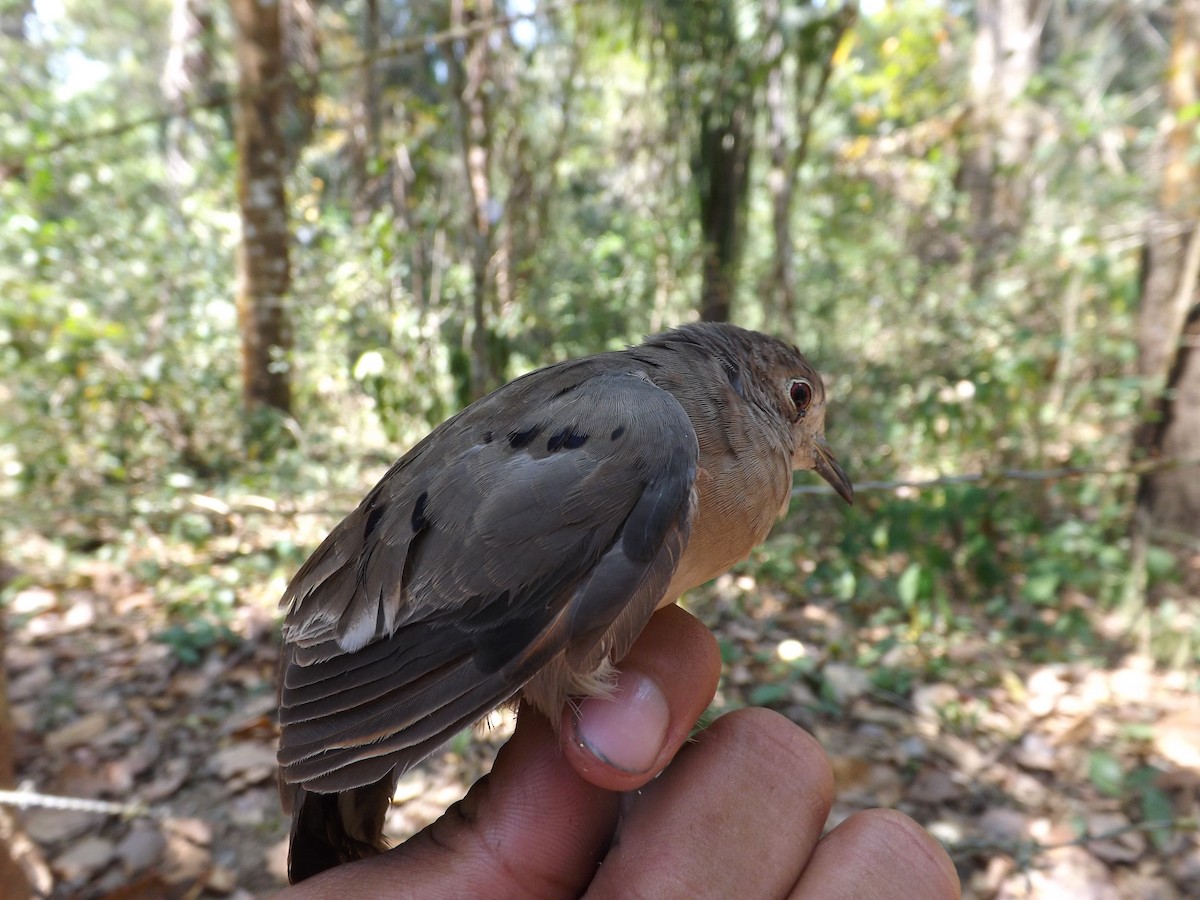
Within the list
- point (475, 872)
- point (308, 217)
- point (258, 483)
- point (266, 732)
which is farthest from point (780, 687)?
point (308, 217)

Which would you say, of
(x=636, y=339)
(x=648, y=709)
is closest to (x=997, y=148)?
(x=636, y=339)

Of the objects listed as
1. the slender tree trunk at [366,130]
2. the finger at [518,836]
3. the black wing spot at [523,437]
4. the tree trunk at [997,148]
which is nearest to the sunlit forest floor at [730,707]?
the finger at [518,836]

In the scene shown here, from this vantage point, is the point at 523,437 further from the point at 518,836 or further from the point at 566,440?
the point at 518,836

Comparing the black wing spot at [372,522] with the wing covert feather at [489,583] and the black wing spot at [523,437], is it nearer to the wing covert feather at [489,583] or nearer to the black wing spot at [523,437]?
the wing covert feather at [489,583]

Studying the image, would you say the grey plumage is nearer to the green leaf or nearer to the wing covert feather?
the wing covert feather

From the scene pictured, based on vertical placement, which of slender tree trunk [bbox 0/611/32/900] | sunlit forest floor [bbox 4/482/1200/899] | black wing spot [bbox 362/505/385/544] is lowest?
sunlit forest floor [bbox 4/482/1200/899]

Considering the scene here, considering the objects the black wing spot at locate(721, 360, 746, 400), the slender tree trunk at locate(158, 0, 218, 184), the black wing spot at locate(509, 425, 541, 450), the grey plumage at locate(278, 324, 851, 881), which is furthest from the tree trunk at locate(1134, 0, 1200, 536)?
the slender tree trunk at locate(158, 0, 218, 184)

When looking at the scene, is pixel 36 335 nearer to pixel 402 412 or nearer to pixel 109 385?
pixel 109 385
